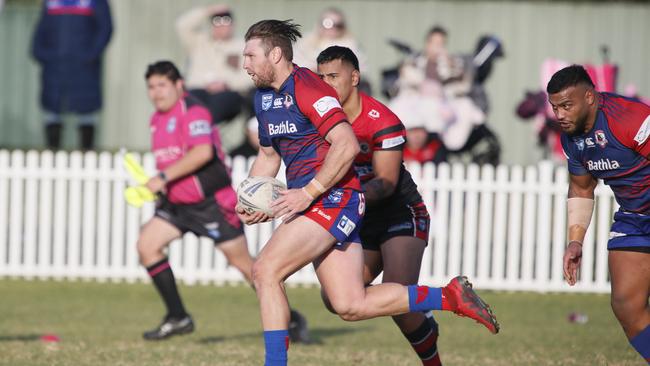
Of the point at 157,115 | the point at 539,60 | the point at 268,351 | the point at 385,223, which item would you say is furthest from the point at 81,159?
the point at 539,60

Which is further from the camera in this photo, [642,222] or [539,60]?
[539,60]

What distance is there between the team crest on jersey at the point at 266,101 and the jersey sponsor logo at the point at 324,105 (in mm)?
316

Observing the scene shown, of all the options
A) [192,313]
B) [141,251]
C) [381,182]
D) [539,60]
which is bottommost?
[192,313]

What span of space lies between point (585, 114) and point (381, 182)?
1340mm

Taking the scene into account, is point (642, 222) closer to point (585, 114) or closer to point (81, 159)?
point (585, 114)

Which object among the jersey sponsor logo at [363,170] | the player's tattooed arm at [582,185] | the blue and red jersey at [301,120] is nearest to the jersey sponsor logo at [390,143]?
the jersey sponsor logo at [363,170]

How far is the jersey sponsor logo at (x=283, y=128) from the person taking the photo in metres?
6.54

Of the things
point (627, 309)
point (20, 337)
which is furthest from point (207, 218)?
point (627, 309)

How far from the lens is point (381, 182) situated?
7.27m

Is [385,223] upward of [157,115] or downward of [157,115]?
downward

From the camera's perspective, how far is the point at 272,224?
13.2 m

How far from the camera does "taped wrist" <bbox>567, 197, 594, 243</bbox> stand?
23.4ft

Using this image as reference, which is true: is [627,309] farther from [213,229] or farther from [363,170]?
[213,229]

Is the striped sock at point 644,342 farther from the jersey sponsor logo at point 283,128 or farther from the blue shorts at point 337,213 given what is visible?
the jersey sponsor logo at point 283,128
